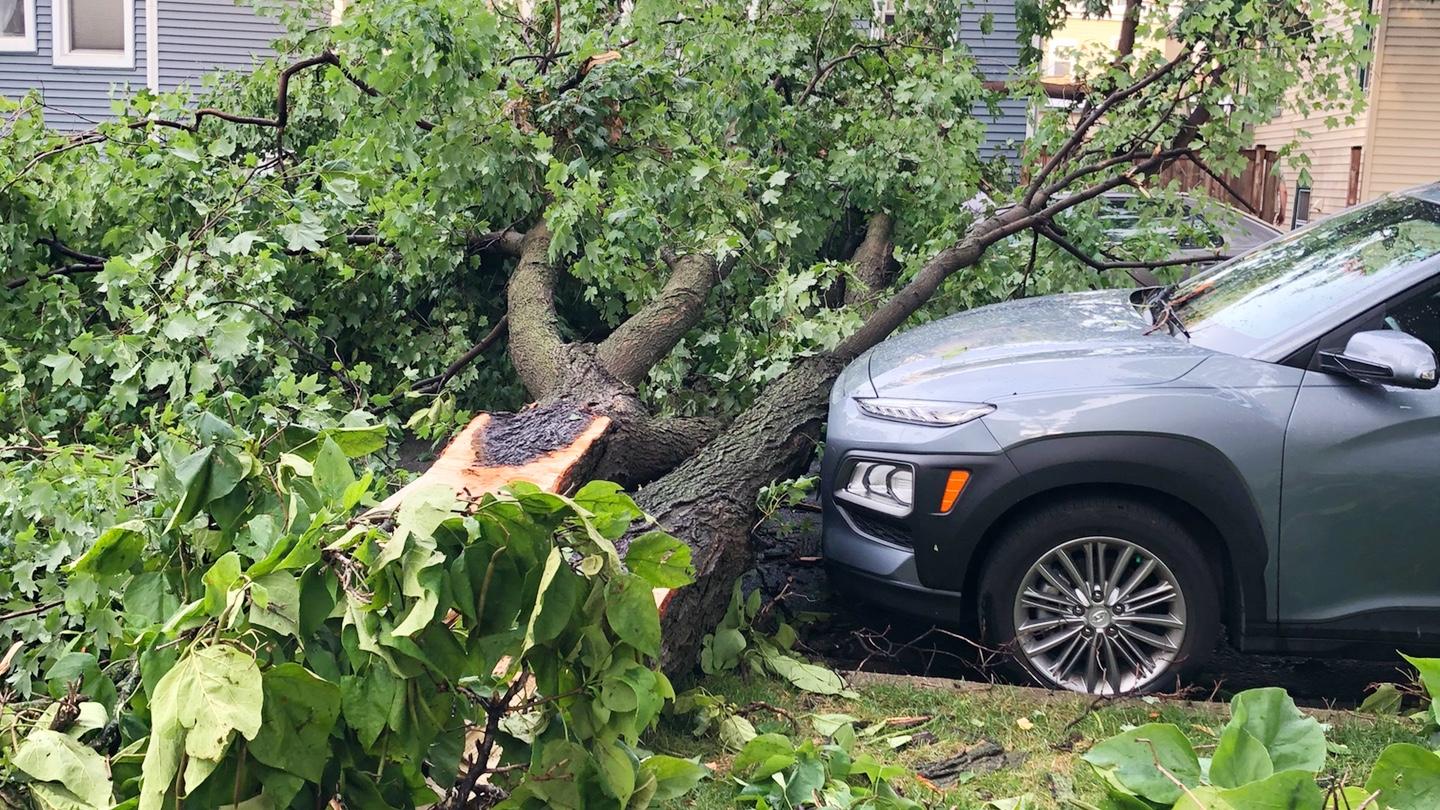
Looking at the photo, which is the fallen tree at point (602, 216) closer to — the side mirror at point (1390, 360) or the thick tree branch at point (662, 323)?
the thick tree branch at point (662, 323)

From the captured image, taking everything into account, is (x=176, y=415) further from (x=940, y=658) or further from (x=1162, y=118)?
(x=1162, y=118)

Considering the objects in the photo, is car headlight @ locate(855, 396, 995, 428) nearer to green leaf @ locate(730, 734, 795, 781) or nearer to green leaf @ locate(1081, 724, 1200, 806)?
green leaf @ locate(730, 734, 795, 781)

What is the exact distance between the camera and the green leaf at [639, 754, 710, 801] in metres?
2.57

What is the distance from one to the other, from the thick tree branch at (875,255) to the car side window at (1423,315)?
2795 millimetres

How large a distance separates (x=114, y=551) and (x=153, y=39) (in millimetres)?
17398

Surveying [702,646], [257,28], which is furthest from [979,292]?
[257,28]

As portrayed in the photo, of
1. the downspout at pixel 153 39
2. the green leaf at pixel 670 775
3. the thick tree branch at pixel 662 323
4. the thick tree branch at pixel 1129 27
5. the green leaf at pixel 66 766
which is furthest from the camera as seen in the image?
the downspout at pixel 153 39

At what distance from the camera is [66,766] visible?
85.1 inches

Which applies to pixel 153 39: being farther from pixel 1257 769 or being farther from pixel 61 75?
pixel 1257 769

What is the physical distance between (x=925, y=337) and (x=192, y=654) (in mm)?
3575

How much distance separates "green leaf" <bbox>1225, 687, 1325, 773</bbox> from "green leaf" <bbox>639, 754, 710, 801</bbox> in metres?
1.07

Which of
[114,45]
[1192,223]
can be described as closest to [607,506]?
[1192,223]

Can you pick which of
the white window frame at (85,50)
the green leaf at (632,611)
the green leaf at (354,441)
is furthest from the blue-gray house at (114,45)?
the green leaf at (632,611)

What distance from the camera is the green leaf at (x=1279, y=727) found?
2.45 metres
